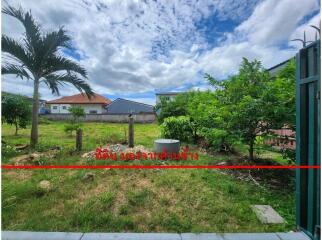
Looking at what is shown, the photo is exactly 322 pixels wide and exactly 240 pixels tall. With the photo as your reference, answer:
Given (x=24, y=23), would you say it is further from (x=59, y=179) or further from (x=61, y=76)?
(x=59, y=179)

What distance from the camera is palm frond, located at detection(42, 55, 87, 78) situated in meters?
6.96

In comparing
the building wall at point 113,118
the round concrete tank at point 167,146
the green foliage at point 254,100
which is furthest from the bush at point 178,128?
the building wall at point 113,118

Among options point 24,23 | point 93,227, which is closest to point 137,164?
point 93,227

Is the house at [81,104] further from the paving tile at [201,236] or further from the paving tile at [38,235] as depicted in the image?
the paving tile at [201,236]

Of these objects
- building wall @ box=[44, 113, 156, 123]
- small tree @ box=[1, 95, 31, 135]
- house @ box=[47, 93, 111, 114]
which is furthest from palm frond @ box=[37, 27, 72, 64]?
house @ box=[47, 93, 111, 114]

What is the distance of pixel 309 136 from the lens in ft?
6.51

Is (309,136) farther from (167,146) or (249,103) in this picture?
(167,146)

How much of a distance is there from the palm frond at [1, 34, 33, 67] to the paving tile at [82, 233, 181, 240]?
642 centimetres

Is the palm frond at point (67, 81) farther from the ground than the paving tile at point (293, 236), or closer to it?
farther from the ground

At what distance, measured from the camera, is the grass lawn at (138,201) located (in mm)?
2381

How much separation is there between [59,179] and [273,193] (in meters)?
3.69

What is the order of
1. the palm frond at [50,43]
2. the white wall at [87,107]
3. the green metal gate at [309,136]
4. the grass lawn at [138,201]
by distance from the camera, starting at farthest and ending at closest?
the white wall at [87,107] < the palm frond at [50,43] < the grass lawn at [138,201] < the green metal gate at [309,136]

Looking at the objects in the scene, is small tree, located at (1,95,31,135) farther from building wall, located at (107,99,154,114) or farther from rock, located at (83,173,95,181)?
building wall, located at (107,99,154,114)

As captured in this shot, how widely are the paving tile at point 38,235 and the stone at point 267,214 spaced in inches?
82.7
